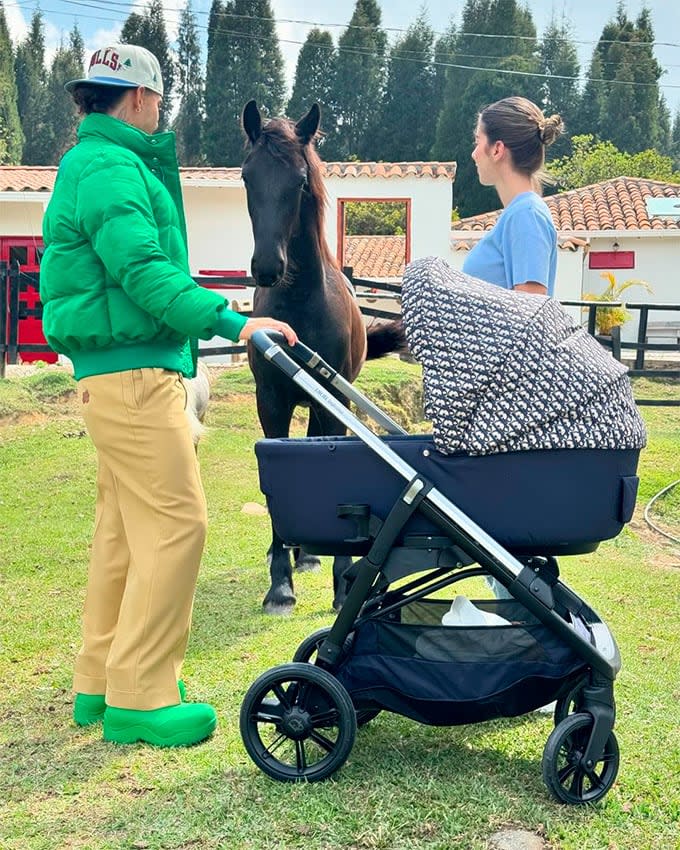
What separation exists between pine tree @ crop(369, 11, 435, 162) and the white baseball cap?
50.2 metres

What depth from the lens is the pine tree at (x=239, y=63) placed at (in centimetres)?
5197

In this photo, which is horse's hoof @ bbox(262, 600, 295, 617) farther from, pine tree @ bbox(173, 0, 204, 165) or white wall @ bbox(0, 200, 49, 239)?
pine tree @ bbox(173, 0, 204, 165)

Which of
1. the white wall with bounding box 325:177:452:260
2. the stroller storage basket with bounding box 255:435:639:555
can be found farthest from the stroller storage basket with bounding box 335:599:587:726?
the white wall with bounding box 325:177:452:260

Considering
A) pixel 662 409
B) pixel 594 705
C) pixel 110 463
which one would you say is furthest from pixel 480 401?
pixel 662 409

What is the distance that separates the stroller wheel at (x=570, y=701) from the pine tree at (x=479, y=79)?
42142 millimetres

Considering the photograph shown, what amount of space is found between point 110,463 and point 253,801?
1.16 meters

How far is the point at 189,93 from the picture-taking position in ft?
183

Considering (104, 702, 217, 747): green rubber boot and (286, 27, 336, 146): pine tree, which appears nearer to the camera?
(104, 702, 217, 747): green rubber boot

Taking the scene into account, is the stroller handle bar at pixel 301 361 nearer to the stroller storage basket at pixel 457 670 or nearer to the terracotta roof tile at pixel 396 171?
the stroller storage basket at pixel 457 670

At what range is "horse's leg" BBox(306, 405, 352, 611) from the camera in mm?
5012

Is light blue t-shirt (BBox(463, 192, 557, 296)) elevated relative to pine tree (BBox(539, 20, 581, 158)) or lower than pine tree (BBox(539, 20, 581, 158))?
lower

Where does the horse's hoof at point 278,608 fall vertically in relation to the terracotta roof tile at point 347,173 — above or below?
below

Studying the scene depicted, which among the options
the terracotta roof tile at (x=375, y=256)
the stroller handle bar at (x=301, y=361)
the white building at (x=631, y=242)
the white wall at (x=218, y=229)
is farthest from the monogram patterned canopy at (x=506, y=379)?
the terracotta roof tile at (x=375, y=256)

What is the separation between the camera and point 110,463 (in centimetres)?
334
